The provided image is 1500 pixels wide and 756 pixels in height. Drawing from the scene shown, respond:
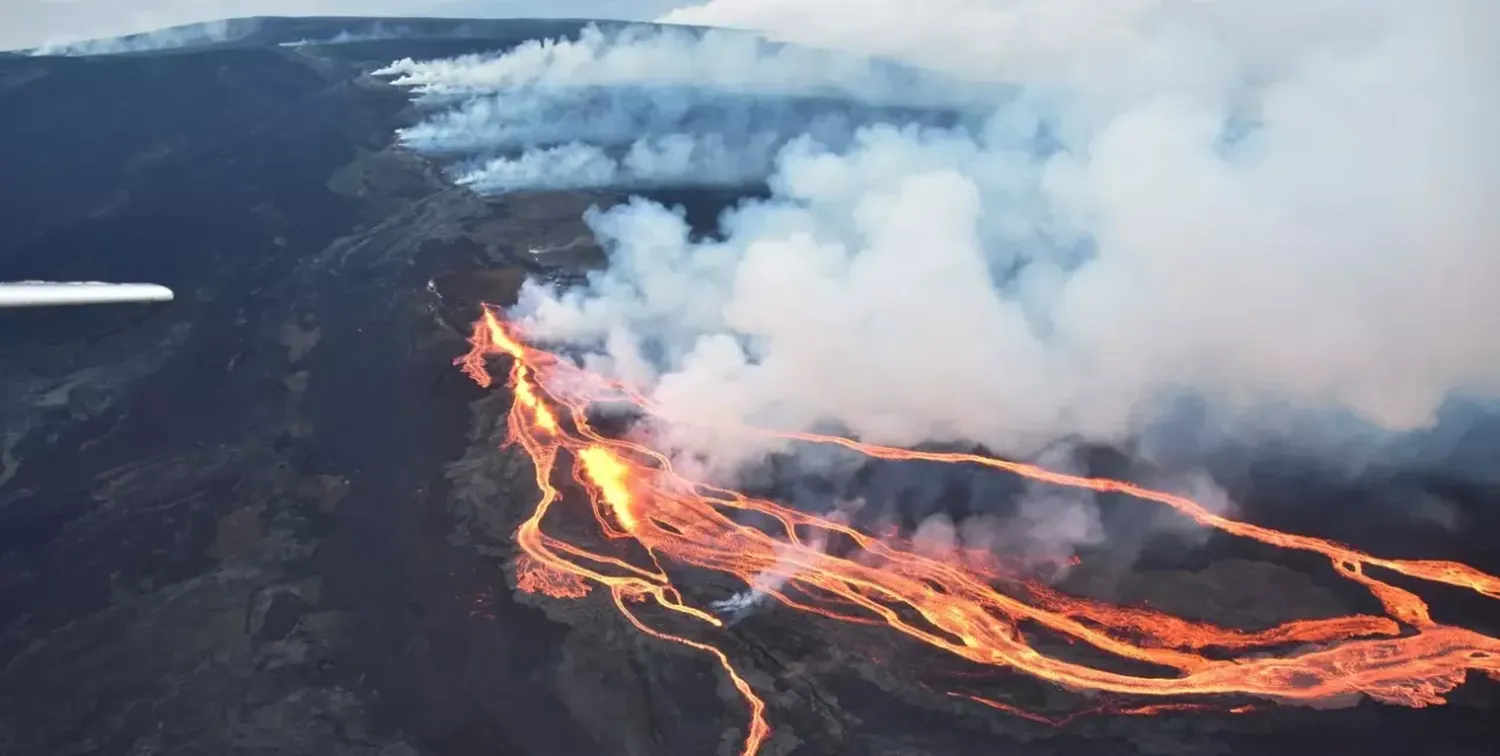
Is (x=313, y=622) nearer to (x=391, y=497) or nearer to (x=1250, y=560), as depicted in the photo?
(x=391, y=497)

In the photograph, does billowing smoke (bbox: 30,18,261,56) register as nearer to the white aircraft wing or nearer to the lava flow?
the white aircraft wing

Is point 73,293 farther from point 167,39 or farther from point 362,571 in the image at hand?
point 167,39

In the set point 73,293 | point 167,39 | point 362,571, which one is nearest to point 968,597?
point 362,571

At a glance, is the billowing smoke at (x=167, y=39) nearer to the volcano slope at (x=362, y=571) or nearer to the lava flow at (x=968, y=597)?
the volcano slope at (x=362, y=571)

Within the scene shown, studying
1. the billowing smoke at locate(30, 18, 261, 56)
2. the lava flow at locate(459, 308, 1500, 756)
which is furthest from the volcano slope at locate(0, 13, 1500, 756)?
the billowing smoke at locate(30, 18, 261, 56)

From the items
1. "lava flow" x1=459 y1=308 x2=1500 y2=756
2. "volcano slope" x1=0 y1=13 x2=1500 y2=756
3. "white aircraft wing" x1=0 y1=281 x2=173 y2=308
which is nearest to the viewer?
"volcano slope" x1=0 y1=13 x2=1500 y2=756

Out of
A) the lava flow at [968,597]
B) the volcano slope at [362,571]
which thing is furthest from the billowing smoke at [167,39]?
the lava flow at [968,597]

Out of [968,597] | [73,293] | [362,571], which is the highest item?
[968,597]
